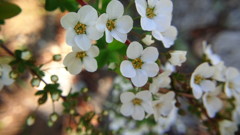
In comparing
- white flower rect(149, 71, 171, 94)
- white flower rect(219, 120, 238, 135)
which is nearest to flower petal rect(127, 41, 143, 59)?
white flower rect(149, 71, 171, 94)

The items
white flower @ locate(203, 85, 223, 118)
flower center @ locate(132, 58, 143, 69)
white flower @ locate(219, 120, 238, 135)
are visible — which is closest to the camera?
flower center @ locate(132, 58, 143, 69)

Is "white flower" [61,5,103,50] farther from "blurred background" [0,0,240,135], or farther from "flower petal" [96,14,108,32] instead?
"blurred background" [0,0,240,135]

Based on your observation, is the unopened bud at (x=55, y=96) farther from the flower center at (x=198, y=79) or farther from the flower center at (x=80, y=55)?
the flower center at (x=198, y=79)

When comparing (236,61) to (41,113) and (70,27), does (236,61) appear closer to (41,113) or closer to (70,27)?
(41,113)

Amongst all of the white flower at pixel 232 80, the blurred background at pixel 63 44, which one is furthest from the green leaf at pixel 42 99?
the blurred background at pixel 63 44

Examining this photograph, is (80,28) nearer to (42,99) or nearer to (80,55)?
(80,55)

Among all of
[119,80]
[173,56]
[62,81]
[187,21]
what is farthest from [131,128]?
[187,21]

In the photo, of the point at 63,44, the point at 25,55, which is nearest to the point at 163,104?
the point at 25,55
